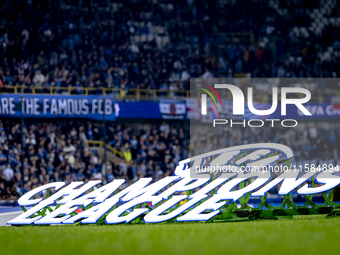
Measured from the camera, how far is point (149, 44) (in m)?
23.6

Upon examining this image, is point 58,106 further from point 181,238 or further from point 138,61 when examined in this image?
point 181,238

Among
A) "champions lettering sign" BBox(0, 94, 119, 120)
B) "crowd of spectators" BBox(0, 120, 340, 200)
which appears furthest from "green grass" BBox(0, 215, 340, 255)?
"champions lettering sign" BBox(0, 94, 119, 120)

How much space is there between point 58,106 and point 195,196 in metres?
9.85

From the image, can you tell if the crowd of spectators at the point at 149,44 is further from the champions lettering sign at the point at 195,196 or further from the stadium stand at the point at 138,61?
the champions lettering sign at the point at 195,196

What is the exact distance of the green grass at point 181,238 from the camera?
7.94 meters

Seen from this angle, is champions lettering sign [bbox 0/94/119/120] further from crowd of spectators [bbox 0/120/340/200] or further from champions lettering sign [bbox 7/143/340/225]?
champions lettering sign [bbox 7/143/340/225]

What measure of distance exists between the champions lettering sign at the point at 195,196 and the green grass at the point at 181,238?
292 mm

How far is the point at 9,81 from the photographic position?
66.5 feet

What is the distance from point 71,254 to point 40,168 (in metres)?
9.97

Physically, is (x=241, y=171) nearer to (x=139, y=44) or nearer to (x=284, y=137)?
(x=284, y=137)

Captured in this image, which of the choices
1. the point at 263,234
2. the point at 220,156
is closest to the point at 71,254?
the point at 263,234

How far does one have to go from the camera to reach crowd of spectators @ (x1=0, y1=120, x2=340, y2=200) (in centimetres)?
1734

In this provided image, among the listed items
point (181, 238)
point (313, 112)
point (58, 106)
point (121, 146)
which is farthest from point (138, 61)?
point (181, 238)

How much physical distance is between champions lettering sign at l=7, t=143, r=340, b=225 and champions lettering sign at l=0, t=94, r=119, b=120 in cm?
790
